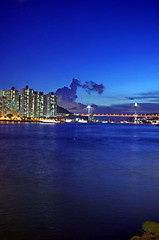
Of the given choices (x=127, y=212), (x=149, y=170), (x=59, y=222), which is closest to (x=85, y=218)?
(x=59, y=222)

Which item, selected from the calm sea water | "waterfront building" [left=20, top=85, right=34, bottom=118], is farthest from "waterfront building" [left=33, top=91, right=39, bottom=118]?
the calm sea water

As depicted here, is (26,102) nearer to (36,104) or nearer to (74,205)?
(36,104)

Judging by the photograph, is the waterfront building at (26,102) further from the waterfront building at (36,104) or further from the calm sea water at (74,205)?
the calm sea water at (74,205)

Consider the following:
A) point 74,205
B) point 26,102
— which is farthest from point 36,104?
point 74,205

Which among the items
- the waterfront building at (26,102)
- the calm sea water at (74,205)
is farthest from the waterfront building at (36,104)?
the calm sea water at (74,205)

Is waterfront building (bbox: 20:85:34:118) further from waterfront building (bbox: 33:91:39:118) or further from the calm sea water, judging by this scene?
the calm sea water

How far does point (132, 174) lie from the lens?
39.9 ft

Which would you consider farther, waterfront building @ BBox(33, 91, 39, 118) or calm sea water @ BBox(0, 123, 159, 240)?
waterfront building @ BBox(33, 91, 39, 118)

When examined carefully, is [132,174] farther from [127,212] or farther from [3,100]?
[3,100]

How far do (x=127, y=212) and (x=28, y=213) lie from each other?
2367mm

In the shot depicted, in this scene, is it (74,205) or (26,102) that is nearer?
(74,205)

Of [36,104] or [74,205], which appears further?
[36,104]

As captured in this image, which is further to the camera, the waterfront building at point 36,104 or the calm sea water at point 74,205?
the waterfront building at point 36,104

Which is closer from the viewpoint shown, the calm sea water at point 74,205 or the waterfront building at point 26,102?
the calm sea water at point 74,205
